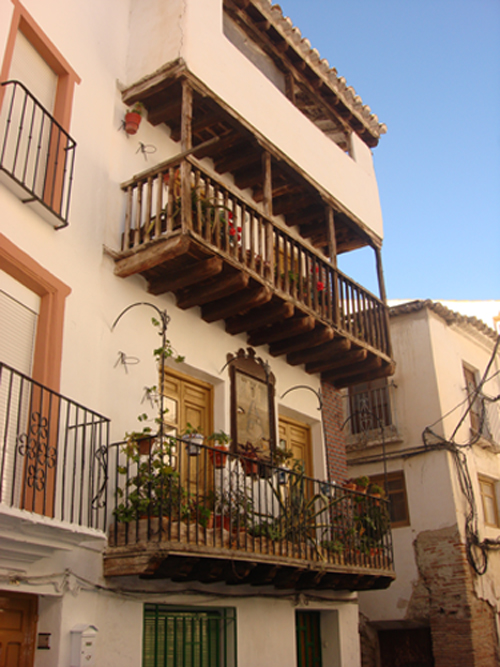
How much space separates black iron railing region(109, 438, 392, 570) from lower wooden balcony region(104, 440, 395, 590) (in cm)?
1

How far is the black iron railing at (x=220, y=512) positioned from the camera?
679 cm

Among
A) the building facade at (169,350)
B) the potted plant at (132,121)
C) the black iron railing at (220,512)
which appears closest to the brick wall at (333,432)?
the building facade at (169,350)

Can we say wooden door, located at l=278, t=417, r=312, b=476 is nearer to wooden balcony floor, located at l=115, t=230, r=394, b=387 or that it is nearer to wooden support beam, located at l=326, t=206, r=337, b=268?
wooden balcony floor, located at l=115, t=230, r=394, b=387

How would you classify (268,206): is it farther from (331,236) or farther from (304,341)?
(304,341)

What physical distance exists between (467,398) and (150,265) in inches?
403

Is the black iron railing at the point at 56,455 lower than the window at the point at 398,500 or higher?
lower

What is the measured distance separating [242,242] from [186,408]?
85.6 inches

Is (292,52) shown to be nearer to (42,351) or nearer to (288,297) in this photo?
(288,297)

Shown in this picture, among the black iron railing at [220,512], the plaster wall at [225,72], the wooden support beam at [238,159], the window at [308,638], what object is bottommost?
the window at [308,638]

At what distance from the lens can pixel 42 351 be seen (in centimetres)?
676

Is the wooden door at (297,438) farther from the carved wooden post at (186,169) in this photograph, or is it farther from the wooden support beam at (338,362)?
the carved wooden post at (186,169)

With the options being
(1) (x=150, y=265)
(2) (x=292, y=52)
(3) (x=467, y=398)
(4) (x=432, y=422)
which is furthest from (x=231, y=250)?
(3) (x=467, y=398)

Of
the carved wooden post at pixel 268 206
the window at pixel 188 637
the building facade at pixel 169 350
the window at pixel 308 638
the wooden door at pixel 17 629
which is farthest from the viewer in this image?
the window at pixel 308 638

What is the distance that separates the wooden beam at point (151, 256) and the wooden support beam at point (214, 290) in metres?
0.82
